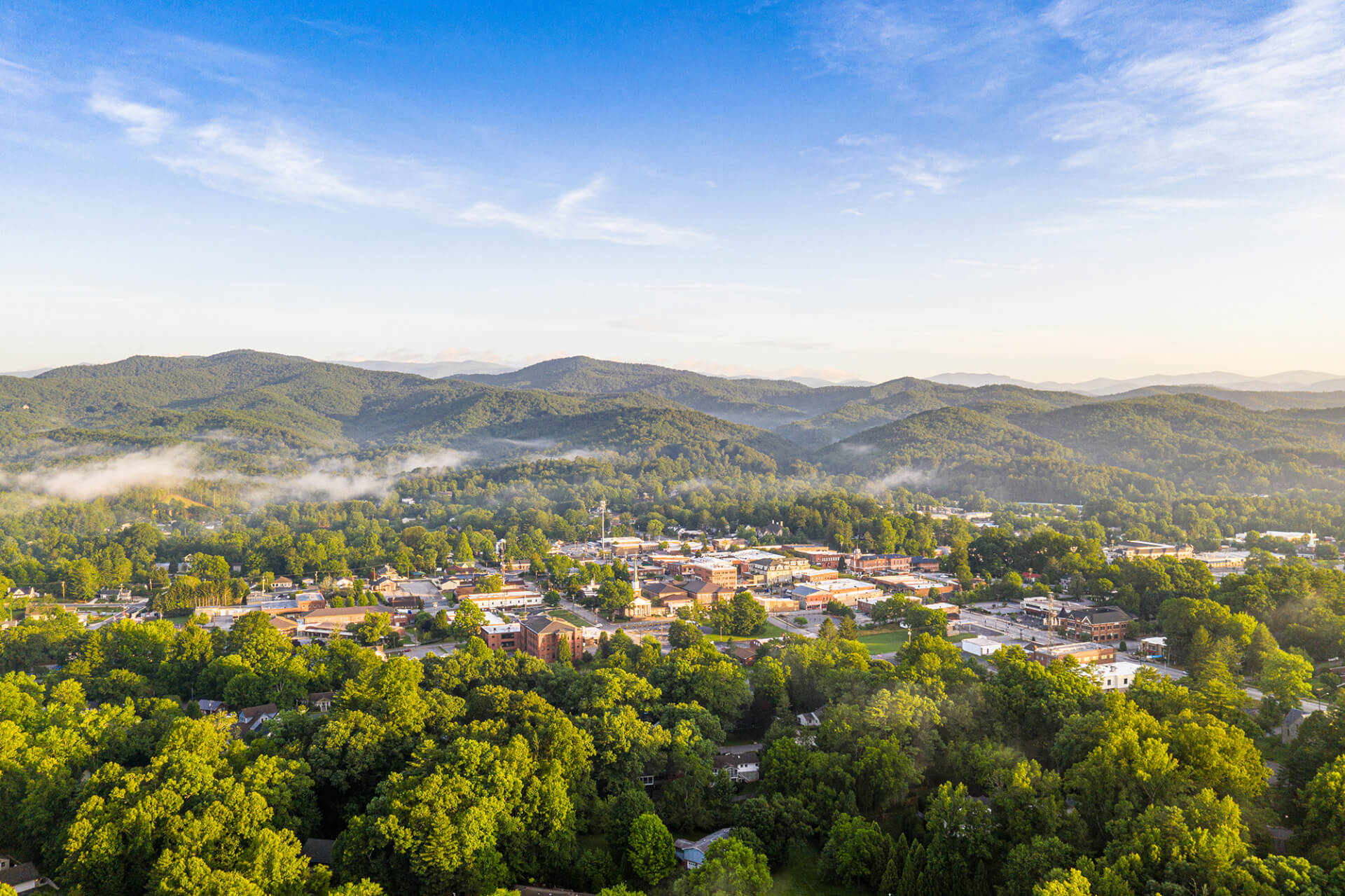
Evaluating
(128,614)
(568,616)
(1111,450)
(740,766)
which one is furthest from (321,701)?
(1111,450)

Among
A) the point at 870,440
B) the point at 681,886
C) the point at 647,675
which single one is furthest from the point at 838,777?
the point at 870,440

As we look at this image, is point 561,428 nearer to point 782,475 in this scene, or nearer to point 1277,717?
point 782,475

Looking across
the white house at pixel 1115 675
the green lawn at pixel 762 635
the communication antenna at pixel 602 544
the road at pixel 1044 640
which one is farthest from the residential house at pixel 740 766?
the communication antenna at pixel 602 544

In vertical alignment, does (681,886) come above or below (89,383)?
below

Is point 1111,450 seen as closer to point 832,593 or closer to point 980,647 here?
point 832,593

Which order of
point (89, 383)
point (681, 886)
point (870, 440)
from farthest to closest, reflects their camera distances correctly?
point (89, 383) < point (870, 440) < point (681, 886)

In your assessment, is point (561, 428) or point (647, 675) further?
point (561, 428)

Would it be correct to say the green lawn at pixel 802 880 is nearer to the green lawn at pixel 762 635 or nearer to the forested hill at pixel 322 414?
the green lawn at pixel 762 635
